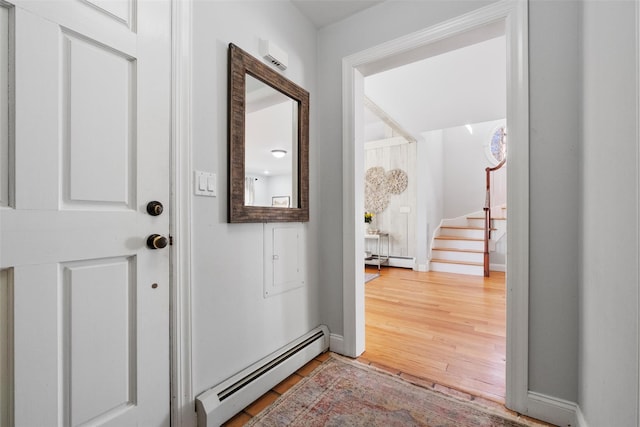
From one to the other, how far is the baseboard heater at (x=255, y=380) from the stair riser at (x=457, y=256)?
3861 mm

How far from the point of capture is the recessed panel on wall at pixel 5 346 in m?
0.79

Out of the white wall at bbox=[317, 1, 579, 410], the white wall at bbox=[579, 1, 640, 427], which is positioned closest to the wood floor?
the white wall at bbox=[317, 1, 579, 410]

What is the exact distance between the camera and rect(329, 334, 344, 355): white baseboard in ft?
6.44

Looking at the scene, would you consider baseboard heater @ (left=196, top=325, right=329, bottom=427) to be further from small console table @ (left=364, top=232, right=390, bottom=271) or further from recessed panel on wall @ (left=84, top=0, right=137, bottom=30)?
small console table @ (left=364, top=232, right=390, bottom=271)

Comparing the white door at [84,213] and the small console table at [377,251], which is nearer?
the white door at [84,213]

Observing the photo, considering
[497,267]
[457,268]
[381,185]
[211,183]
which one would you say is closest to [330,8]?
[211,183]

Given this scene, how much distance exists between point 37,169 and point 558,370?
220 cm

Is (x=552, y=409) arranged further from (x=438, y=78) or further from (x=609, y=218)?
(x=438, y=78)

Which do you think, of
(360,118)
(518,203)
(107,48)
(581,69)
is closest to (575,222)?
(518,203)

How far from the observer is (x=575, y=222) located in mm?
1285

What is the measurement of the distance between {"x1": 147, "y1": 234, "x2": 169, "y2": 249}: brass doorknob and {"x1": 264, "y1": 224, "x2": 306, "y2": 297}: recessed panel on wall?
616 mm

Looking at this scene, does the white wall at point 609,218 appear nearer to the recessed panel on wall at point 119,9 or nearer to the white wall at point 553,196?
the white wall at point 553,196

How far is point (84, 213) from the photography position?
3.10 ft

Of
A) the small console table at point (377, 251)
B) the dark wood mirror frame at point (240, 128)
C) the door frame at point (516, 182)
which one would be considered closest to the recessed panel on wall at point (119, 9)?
the dark wood mirror frame at point (240, 128)
